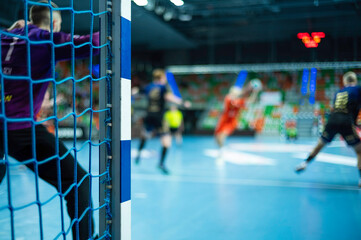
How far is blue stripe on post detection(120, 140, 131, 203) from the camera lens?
5.54 feet

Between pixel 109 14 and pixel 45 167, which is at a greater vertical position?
pixel 109 14

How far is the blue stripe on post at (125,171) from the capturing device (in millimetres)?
1688

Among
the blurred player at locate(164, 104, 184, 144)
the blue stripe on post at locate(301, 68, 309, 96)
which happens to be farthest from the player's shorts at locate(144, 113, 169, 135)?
the blue stripe on post at locate(301, 68, 309, 96)

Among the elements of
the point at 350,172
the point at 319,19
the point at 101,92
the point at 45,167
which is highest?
the point at 319,19

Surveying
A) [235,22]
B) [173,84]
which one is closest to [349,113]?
[235,22]

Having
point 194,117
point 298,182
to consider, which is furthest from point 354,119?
point 194,117

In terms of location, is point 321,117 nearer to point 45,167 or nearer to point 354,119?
point 354,119

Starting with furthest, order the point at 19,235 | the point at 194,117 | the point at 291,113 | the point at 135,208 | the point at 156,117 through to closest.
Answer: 1. the point at 194,117
2. the point at 291,113
3. the point at 156,117
4. the point at 135,208
5. the point at 19,235

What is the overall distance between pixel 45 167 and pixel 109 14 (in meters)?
0.83

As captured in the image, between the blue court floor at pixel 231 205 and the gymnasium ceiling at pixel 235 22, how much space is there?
15.0ft

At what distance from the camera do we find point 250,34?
14727 mm

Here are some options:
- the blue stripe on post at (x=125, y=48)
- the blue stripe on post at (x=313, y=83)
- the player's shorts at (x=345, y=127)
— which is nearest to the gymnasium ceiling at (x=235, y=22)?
the blue stripe on post at (x=313, y=83)

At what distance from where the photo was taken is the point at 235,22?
12.8m

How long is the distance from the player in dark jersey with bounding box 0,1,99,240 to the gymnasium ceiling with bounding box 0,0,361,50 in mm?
7028
